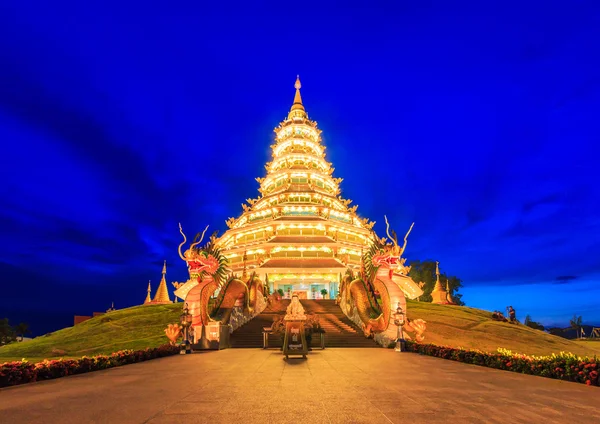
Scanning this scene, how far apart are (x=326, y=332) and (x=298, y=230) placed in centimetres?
2186

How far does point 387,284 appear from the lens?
63.6 feet

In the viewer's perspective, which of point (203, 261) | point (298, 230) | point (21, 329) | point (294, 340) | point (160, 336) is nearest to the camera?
point (294, 340)

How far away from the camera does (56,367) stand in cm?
1027

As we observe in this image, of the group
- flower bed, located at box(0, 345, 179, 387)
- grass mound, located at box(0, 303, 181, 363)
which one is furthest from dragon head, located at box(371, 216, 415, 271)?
grass mound, located at box(0, 303, 181, 363)

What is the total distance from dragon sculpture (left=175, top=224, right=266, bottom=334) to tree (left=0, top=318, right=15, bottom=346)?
3133 cm

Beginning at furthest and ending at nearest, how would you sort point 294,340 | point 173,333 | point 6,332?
point 6,332 → point 173,333 → point 294,340

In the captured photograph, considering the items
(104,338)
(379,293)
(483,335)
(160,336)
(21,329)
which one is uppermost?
(379,293)

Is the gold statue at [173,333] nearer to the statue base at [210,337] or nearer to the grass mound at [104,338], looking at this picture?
the statue base at [210,337]

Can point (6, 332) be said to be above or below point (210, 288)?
below

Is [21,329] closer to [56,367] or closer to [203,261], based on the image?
[203,261]

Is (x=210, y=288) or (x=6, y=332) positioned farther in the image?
(x=6, y=332)

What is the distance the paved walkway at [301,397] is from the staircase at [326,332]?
338 inches

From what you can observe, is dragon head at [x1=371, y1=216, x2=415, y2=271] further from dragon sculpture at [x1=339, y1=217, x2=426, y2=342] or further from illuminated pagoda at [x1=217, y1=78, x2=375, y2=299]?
illuminated pagoda at [x1=217, y1=78, x2=375, y2=299]

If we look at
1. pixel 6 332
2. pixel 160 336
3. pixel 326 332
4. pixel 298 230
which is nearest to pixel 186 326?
pixel 326 332
